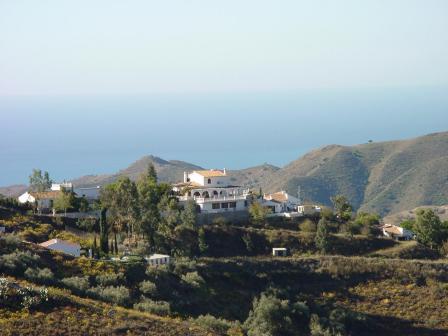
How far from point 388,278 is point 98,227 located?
61.1 feet

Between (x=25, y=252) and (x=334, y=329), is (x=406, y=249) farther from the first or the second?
(x=25, y=252)

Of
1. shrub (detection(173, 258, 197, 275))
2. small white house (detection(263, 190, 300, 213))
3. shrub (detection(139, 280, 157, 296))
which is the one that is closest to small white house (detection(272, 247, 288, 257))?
shrub (detection(173, 258, 197, 275))

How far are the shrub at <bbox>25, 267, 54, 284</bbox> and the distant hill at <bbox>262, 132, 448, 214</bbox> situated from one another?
300 feet

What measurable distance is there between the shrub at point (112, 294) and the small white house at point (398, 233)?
30803 millimetres

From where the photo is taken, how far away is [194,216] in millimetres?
56625

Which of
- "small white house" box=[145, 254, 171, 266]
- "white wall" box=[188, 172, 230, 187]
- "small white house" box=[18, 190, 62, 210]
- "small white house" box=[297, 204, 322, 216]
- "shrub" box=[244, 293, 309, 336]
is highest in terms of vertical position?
"white wall" box=[188, 172, 230, 187]

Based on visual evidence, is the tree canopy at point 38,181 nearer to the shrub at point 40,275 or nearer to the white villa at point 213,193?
the white villa at point 213,193

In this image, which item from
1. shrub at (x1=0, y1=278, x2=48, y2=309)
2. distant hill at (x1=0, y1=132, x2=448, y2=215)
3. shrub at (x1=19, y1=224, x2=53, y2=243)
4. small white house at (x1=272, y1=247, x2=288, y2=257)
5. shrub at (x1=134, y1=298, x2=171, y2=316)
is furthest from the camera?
distant hill at (x1=0, y1=132, x2=448, y2=215)

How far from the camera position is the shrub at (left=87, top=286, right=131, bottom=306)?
34406 millimetres

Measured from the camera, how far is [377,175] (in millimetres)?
141375

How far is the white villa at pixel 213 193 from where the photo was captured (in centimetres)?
6122

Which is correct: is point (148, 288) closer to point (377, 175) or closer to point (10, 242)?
point (10, 242)

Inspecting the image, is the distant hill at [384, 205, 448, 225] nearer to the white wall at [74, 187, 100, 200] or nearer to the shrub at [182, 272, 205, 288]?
the white wall at [74, 187, 100, 200]

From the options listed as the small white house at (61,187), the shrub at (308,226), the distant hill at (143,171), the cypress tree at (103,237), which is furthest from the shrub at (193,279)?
the distant hill at (143,171)
